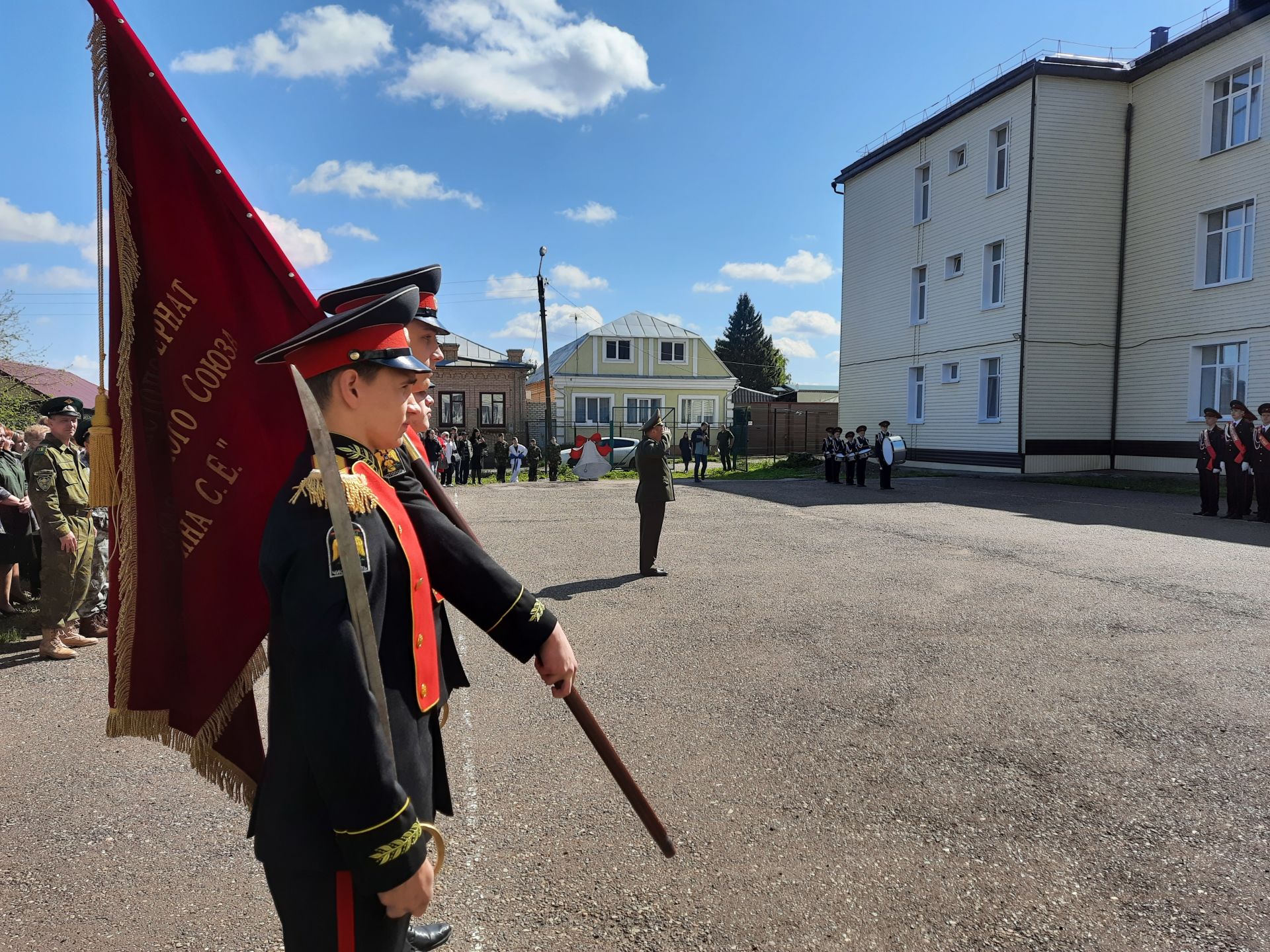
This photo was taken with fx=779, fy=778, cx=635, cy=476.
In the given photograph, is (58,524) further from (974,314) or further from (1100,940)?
(974,314)

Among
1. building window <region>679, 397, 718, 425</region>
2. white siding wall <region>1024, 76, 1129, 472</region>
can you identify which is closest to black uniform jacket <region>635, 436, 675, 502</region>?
white siding wall <region>1024, 76, 1129, 472</region>

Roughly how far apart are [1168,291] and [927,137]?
9.73 metres

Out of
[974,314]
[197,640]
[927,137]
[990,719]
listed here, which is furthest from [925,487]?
[197,640]

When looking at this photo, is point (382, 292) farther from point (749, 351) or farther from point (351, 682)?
point (749, 351)

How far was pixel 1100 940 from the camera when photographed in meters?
2.68

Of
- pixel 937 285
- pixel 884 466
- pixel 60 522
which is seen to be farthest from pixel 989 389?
pixel 60 522

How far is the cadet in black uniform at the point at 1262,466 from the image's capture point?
43.0 feet

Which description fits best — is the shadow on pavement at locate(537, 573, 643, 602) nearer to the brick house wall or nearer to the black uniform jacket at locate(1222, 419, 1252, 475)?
the black uniform jacket at locate(1222, 419, 1252, 475)

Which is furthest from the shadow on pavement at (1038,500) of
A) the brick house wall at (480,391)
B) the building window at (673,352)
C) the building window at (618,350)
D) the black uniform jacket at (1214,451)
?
the building window at (673,352)

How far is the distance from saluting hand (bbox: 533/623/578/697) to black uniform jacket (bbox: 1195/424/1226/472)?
1563cm

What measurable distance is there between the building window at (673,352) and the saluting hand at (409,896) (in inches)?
1691

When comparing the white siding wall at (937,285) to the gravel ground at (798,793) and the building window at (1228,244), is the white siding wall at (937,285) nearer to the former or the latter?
the building window at (1228,244)

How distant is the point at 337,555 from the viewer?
5.17 ft

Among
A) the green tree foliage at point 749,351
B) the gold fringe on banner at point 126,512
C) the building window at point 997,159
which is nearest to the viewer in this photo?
the gold fringe on banner at point 126,512
